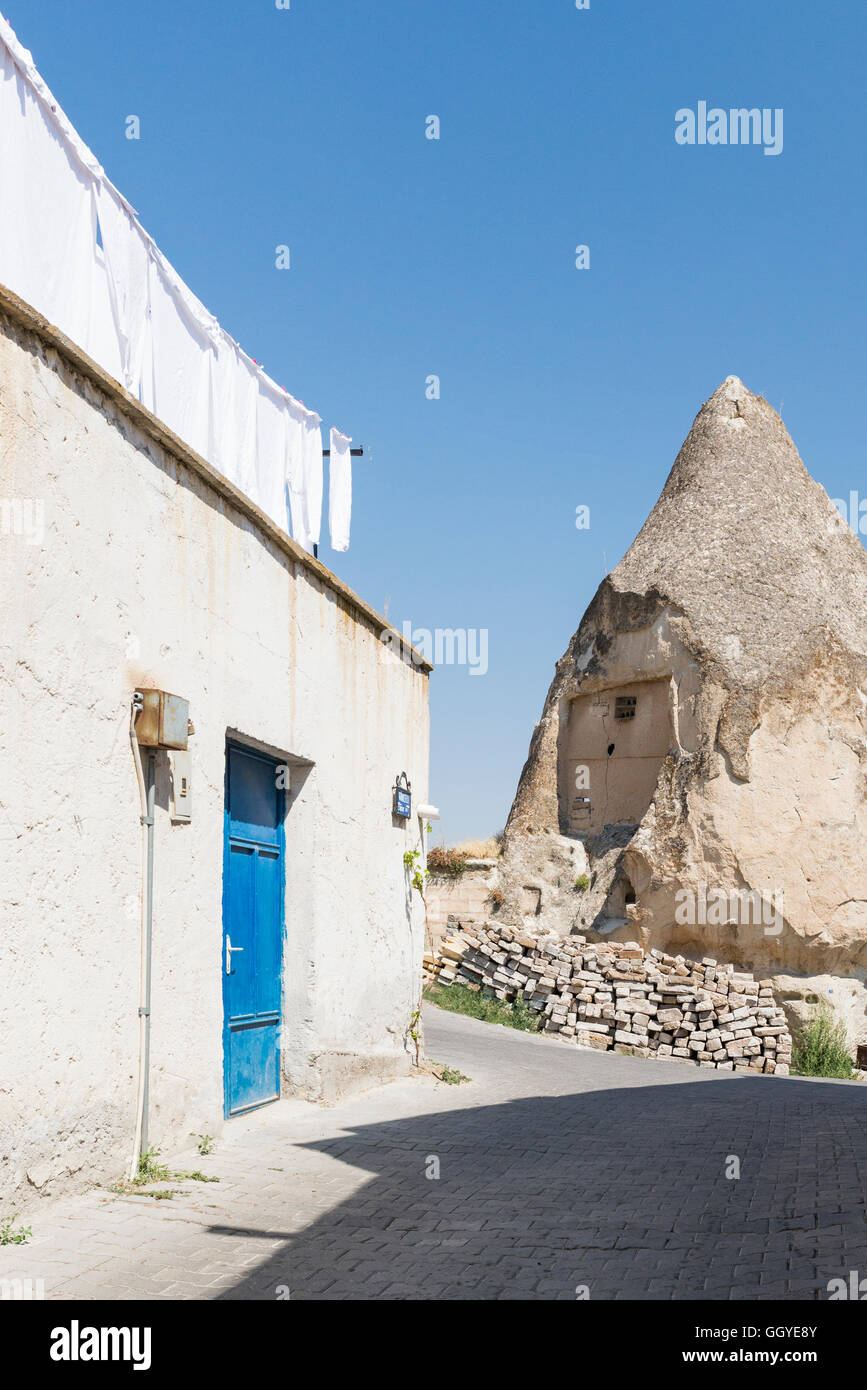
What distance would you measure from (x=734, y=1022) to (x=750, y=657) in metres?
7.26

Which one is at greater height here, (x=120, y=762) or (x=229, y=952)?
(x=120, y=762)

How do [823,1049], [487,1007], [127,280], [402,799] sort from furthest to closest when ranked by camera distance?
[823,1049] < [487,1007] < [402,799] < [127,280]

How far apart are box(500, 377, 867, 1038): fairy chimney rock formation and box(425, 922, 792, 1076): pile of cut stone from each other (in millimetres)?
2544

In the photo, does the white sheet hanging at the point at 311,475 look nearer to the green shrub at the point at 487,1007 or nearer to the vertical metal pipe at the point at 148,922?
the vertical metal pipe at the point at 148,922

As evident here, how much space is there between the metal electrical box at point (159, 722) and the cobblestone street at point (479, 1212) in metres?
2.05

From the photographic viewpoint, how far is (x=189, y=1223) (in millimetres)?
5051

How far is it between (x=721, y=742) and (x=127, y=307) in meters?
16.2

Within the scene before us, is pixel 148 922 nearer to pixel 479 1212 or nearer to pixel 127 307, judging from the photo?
pixel 479 1212

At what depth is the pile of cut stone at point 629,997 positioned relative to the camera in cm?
1666

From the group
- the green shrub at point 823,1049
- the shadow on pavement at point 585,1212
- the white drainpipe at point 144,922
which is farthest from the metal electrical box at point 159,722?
the green shrub at point 823,1049

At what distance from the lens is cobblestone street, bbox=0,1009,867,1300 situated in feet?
14.4

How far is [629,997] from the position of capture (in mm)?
16938

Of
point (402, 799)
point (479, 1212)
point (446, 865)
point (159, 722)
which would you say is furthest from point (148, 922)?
point (446, 865)
